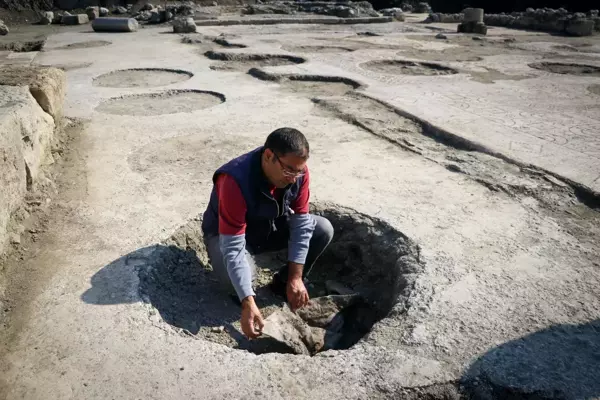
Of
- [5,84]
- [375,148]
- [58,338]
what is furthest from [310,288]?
[5,84]

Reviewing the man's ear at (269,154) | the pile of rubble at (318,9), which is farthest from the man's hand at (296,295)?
the pile of rubble at (318,9)

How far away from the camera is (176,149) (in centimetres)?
478

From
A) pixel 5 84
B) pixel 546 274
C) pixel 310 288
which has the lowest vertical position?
pixel 310 288

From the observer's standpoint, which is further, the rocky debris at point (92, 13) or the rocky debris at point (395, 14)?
the rocky debris at point (395, 14)

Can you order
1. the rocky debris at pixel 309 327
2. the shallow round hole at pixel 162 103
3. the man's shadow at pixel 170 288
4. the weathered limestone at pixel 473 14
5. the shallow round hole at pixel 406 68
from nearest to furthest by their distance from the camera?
the rocky debris at pixel 309 327 < the man's shadow at pixel 170 288 < the shallow round hole at pixel 162 103 < the shallow round hole at pixel 406 68 < the weathered limestone at pixel 473 14

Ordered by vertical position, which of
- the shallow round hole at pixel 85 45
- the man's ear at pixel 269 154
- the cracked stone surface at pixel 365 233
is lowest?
the cracked stone surface at pixel 365 233

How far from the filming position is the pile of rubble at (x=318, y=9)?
17.6 m

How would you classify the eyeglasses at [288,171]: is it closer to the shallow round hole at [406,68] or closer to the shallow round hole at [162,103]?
the shallow round hole at [162,103]

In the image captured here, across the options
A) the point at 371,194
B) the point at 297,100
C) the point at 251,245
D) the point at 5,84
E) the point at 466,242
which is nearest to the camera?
the point at 251,245

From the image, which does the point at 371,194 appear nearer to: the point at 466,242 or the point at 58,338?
the point at 466,242

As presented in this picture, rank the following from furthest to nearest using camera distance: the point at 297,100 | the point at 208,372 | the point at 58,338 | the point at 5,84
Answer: the point at 297,100, the point at 5,84, the point at 58,338, the point at 208,372

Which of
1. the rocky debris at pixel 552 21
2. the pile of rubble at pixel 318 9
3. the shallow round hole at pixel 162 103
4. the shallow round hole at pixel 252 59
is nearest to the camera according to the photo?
the shallow round hole at pixel 162 103

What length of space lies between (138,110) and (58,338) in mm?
4287

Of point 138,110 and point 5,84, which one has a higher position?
point 5,84
